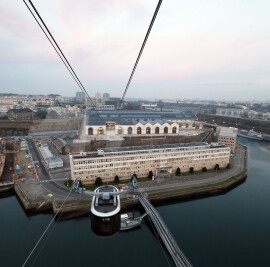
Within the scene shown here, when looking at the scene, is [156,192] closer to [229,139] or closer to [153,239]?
[153,239]

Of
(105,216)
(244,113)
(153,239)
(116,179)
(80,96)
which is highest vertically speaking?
(80,96)

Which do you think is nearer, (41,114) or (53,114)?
(41,114)

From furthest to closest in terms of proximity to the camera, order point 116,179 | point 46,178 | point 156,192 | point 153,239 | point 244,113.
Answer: point 244,113
point 46,178
point 116,179
point 156,192
point 153,239

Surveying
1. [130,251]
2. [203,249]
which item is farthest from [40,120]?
[203,249]

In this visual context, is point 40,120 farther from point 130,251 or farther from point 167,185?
point 130,251

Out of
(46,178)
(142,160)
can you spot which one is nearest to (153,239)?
(142,160)

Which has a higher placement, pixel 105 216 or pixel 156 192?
pixel 105 216

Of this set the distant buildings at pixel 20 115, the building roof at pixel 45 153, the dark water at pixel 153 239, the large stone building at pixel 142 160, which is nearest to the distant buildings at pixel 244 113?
the large stone building at pixel 142 160
